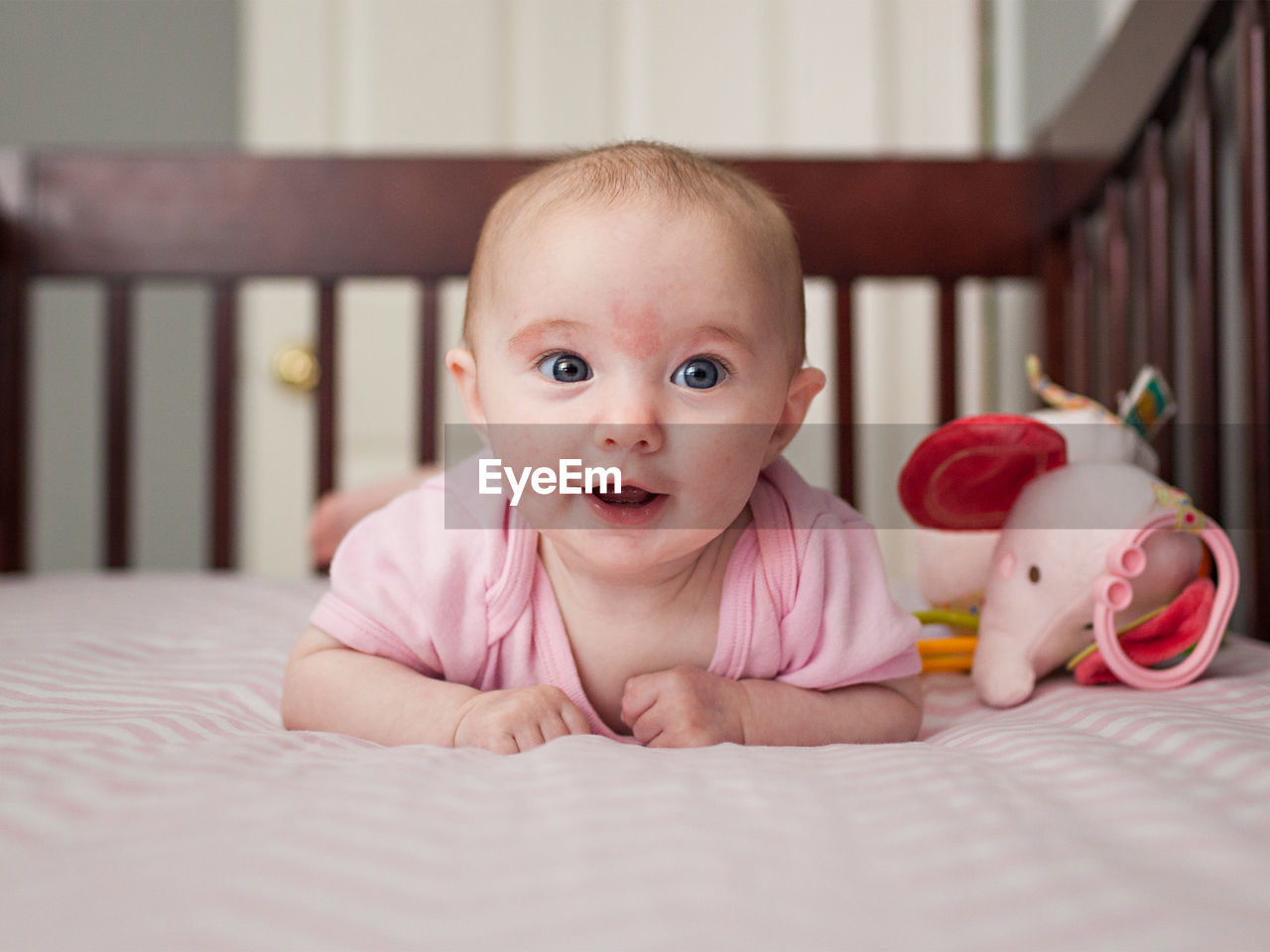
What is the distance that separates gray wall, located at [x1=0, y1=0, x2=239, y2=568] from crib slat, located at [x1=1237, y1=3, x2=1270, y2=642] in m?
1.78

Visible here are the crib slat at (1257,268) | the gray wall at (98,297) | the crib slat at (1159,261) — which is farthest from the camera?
the gray wall at (98,297)

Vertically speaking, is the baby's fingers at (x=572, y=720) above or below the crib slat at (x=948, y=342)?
below

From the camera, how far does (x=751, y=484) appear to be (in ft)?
1.99

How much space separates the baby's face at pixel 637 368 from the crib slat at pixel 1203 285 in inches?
19.5

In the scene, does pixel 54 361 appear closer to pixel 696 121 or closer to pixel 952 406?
pixel 696 121

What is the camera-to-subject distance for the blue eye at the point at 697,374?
576mm

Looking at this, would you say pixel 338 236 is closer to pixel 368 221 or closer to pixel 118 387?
pixel 368 221

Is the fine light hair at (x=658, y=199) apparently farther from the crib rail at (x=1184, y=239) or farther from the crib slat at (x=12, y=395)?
the crib slat at (x=12, y=395)

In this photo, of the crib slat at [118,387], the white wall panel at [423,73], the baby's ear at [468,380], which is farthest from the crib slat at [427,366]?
the baby's ear at [468,380]

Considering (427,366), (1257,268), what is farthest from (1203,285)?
(427,366)

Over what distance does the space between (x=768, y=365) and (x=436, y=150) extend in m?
1.42

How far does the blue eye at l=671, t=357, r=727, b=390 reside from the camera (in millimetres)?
576

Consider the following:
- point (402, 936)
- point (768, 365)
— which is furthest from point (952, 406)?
point (402, 936)

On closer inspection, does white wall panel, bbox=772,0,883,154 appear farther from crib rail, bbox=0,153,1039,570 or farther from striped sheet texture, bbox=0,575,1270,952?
striped sheet texture, bbox=0,575,1270,952
